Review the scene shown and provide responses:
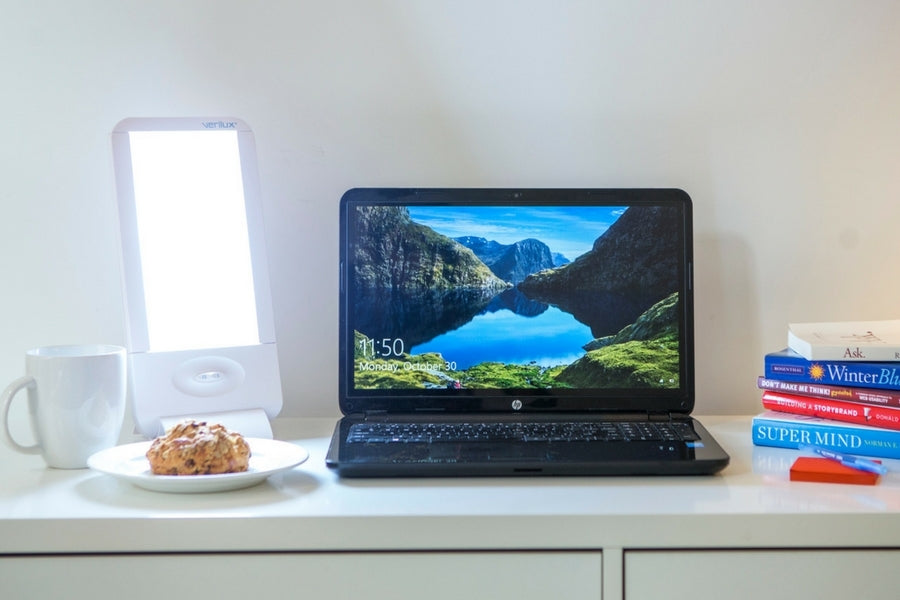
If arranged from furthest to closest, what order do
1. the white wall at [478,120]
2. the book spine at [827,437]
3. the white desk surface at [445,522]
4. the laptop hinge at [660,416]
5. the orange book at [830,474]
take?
the white wall at [478,120]
the laptop hinge at [660,416]
the book spine at [827,437]
the orange book at [830,474]
the white desk surface at [445,522]

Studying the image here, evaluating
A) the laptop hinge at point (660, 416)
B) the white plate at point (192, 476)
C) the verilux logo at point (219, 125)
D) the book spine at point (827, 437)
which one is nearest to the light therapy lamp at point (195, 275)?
the verilux logo at point (219, 125)

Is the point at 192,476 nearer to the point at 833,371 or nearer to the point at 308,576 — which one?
the point at 308,576

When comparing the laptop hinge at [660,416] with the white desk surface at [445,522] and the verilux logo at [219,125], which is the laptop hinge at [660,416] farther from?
the verilux logo at [219,125]

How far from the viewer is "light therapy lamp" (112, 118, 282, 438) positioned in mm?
1146

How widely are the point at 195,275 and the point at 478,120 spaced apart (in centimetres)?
46

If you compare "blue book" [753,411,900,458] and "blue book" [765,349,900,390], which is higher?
"blue book" [765,349,900,390]

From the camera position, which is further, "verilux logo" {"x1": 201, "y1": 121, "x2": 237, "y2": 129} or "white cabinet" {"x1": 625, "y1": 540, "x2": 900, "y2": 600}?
"verilux logo" {"x1": 201, "y1": 121, "x2": 237, "y2": 129}

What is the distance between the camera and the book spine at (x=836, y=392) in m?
1.09

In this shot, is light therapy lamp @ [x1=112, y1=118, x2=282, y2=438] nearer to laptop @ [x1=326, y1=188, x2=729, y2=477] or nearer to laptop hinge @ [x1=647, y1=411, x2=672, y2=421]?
laptop @ [x1=326, y1=188, x2=729, y2=477]

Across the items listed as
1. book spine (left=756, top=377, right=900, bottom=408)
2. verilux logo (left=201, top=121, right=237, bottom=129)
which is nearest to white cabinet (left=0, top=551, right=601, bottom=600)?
book spine (left=756, top=377, right=900, bottom=408)

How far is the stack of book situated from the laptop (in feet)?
0.36

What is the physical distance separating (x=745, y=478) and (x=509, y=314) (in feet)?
1.22

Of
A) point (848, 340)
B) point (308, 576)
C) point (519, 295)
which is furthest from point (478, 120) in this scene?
point (308, 576)

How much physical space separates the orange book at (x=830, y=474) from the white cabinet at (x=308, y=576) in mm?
263
